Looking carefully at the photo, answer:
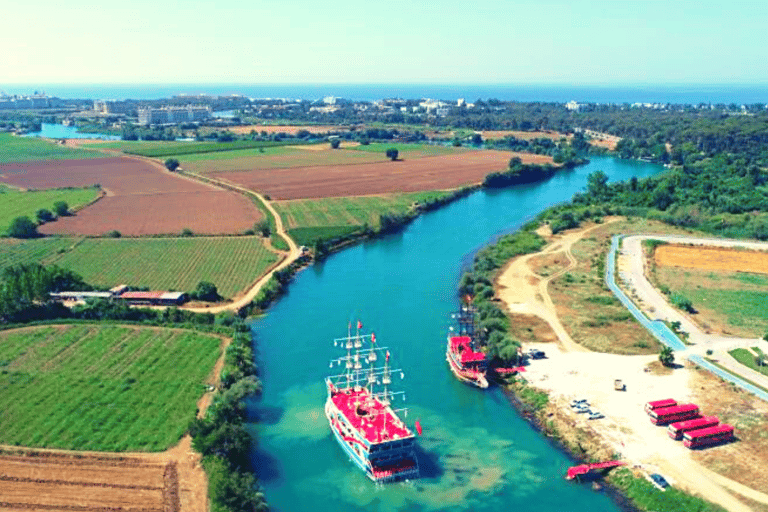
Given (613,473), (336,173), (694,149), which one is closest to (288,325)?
(613,473)

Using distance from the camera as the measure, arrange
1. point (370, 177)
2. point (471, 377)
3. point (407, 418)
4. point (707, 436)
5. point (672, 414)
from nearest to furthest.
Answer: point (707, 436)
point (672, 414)
point (407, 418)
point (471, 377)
point (370, 177)

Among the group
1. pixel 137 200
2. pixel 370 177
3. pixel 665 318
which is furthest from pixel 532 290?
pixel 137 200

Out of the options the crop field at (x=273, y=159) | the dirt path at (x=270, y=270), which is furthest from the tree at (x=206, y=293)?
the crop field at (x=273, y=159)

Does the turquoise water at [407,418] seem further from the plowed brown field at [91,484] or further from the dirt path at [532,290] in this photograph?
the dirt path at [532,290]

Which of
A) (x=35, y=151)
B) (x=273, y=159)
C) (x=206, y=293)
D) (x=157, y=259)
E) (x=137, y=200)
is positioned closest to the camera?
(x=206, y=293)

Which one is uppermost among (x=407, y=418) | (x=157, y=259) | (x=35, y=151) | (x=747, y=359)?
(x=35, y=151)

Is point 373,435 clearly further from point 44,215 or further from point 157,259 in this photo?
point 44,215

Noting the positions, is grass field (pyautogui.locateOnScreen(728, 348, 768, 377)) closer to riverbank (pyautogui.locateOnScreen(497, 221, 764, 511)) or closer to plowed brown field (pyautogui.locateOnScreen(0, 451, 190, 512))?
riverbank (pyautogui.locateOnScreen(497, 221, 764, 511))

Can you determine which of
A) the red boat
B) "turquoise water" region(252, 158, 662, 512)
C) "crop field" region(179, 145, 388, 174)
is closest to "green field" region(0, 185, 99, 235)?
"crop field" region(179, 145, 388, 174)
